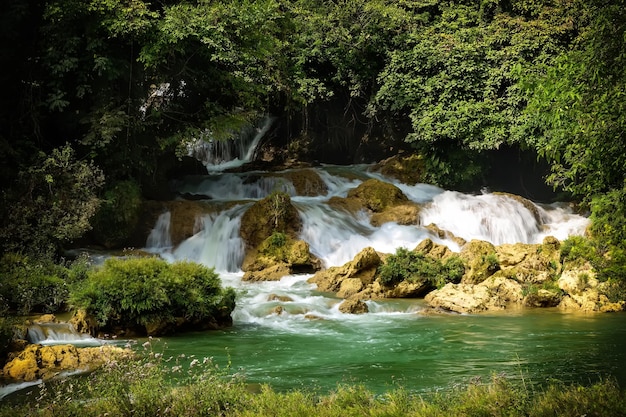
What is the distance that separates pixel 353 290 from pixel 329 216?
6.68 m

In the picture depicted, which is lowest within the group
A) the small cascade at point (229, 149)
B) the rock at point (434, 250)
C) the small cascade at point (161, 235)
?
the rock at point (434, 250)

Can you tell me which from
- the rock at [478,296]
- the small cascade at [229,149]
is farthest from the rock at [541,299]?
the small cascade at [229,149]

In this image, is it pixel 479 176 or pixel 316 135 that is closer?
pixel 479 176

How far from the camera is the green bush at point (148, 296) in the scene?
11336 millimetres

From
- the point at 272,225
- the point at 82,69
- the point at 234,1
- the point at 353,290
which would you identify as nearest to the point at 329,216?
the point at 272,225

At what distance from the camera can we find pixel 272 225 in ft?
68.3

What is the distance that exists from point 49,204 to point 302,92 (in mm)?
14686

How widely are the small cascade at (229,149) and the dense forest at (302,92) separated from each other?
5.41ft

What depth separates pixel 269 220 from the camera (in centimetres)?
2083

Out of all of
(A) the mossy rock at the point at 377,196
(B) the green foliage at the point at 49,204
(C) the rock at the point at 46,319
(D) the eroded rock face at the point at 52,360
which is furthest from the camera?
(A) the mossy rock at the point at 377,196

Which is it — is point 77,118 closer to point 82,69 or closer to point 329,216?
point 82,69

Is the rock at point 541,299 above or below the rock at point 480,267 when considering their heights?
below

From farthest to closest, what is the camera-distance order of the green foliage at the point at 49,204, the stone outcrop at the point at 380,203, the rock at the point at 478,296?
the stone outcrop at the point at 380,203 < the green foliage at the point at 49,204 < the rock at the point at 478,296

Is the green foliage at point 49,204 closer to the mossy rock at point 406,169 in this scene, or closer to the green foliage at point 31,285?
the green foliage at point 31,285
